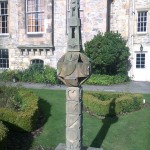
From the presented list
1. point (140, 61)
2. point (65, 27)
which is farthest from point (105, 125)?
point (65, 27)

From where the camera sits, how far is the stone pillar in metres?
6.86

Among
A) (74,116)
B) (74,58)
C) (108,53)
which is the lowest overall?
(74,116)

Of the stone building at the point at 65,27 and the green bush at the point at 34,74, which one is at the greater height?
the stone building at the point at 65,27

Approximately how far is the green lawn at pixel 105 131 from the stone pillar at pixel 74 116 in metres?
2.23

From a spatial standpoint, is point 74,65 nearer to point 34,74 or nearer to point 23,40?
point 34,74

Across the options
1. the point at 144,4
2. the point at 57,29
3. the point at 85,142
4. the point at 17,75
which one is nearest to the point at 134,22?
the point at 144,4

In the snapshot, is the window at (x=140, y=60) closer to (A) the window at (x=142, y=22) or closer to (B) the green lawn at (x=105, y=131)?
(A) the window at (x=142, y=22)

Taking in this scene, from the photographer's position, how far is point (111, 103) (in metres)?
12.2

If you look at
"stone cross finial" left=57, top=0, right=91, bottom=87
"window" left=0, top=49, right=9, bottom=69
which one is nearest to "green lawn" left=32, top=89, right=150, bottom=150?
"stone cross finial" left=57, top=0, right=91, bottom=87

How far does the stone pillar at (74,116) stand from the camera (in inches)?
270

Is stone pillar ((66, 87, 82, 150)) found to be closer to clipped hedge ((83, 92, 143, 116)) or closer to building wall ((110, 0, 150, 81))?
clipped hedge ((83, 92, 143, 116))

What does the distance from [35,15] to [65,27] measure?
2816 millimetres

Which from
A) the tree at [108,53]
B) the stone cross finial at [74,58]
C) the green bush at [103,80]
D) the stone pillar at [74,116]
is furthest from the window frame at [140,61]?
the stone cross finial at [74,58]

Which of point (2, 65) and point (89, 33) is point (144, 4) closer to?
point (89, 33)
